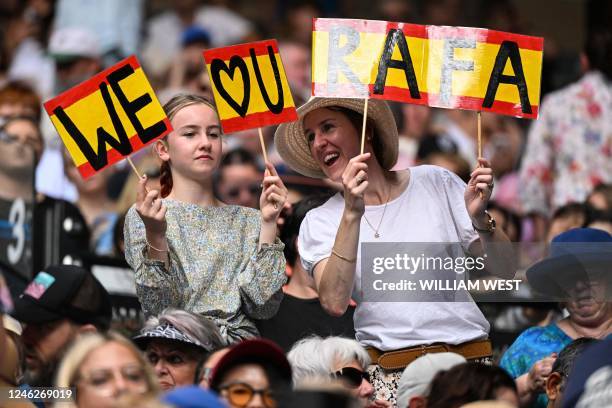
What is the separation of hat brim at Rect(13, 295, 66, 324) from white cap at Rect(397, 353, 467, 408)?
1.64m

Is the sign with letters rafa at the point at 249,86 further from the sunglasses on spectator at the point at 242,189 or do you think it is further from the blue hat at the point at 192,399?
the sunglasses on spectator at the point at 242,189

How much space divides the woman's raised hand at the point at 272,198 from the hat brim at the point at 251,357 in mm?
1144

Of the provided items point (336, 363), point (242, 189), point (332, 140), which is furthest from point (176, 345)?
point (242, 189)

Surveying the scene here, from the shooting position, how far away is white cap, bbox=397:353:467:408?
5898mm

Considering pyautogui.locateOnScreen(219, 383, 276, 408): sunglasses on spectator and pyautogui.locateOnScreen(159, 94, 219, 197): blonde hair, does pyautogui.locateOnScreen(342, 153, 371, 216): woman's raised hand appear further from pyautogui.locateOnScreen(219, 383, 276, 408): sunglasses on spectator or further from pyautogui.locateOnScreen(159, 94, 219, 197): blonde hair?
pyautogui.locateOnScreen(219, 383, 276, 408): sunglasses on spectator

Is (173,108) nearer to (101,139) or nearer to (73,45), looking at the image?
(101,139)

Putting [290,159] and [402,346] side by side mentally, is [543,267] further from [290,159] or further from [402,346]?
[290,159]

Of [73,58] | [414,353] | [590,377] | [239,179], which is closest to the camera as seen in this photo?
[590,377]

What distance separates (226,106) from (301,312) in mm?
1047

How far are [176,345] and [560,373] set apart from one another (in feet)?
4.73

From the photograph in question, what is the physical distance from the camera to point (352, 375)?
624 centimetres

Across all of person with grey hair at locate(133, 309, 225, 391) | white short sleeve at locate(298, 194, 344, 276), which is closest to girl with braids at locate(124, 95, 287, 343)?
white short sleeve at locate(298, 194, 344, 276)

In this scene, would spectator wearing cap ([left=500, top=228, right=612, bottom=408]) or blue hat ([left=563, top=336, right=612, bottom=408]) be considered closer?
blue hat ([left=563, top=336, right=612, bottom=408])

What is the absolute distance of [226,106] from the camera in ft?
22.5
